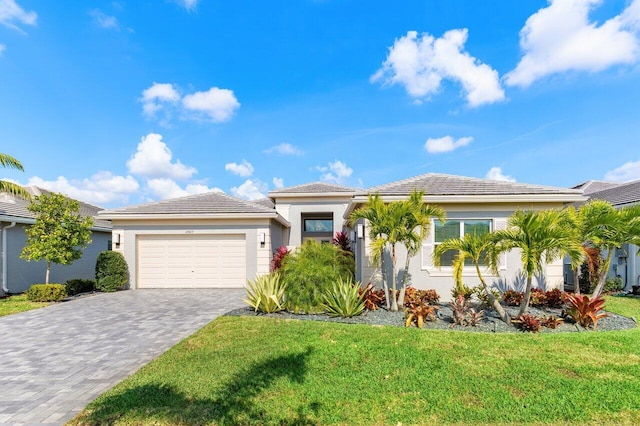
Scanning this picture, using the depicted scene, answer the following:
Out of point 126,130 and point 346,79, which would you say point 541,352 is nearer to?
point 346,79

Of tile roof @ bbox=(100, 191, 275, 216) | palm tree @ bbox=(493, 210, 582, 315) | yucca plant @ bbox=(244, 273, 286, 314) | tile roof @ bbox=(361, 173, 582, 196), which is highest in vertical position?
tile roof @ bbox=(361, 173, 582, 196)

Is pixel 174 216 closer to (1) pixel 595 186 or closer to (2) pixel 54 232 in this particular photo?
(2) pixel 54 232

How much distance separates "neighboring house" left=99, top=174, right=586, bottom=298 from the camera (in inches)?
422

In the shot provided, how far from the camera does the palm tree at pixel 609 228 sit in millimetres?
8711

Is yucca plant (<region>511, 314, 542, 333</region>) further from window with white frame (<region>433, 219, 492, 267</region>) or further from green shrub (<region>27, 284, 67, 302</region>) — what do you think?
green shrub (<region>27, 284, 67, 302</region>)

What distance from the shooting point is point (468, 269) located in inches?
426

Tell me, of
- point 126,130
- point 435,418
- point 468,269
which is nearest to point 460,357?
point 435,418

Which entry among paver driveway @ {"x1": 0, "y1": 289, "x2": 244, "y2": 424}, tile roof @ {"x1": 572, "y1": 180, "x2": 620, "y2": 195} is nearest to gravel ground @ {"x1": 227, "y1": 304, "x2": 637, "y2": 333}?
paver driveway @ {"x1": 0, "y1": 289, "x2": 244, "y2": 424}

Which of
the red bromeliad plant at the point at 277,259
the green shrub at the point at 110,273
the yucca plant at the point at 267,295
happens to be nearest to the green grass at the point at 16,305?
the green shrub at the point at 110,273

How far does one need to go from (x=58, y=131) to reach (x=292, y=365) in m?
15.1

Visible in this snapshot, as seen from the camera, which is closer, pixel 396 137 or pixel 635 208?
pixel 635 208

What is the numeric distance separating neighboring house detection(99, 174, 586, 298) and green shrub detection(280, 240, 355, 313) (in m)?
2.02

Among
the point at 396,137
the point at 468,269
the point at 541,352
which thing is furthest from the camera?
the point at 396,137

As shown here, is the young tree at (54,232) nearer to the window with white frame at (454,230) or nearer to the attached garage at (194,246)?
the attached garage at (194,246)
